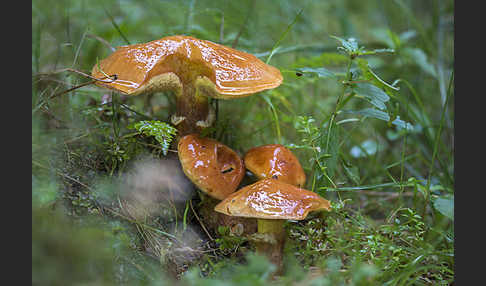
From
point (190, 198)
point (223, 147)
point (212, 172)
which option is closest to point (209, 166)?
point (212, 172)

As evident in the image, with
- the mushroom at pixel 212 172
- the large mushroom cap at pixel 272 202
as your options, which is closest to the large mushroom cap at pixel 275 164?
the mushroom at pixel 212 172

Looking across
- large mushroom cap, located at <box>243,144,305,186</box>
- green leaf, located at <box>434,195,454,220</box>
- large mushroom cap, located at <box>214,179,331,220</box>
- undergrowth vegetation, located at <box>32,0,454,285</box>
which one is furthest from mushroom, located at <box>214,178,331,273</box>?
green leaf, located at <box>434,195,454,220</box>

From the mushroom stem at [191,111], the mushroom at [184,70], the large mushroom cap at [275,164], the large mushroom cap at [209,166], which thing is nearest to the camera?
the mushroom at [184,70]

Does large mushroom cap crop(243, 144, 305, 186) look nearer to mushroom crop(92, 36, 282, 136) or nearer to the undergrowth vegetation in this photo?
the undergrowth vegetation

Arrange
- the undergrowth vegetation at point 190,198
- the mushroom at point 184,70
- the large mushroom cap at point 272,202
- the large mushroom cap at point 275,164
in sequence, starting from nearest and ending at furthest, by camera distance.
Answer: the undergrowth vegetation at point 190,198
the large mushroom cap at point 272,202
the mushroom at point 184,70
the large mushroom cap at point 275,164

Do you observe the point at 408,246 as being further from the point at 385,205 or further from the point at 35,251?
the point at 35,251

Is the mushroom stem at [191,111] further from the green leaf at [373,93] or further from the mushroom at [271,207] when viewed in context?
the green leaf at [373,93]

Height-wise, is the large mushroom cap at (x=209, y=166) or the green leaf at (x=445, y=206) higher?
the large mushroom cap at (x=209, y=166)
